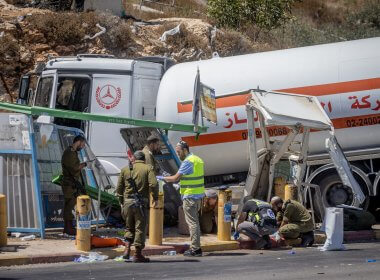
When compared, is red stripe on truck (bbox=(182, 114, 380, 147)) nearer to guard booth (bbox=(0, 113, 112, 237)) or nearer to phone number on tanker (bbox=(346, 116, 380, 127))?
phone number on tanker (bbox=(346, 116, 380, 127))

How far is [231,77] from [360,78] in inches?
99.3

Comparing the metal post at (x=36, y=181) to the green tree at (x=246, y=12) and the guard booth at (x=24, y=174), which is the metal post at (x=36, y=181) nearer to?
the guard booth at (x=24, y=174)

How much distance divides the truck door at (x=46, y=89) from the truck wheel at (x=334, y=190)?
574 centimetres

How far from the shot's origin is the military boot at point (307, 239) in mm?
14969

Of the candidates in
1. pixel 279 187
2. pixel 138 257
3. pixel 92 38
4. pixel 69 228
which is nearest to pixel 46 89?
pixel 69 228

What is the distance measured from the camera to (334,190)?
17.3m

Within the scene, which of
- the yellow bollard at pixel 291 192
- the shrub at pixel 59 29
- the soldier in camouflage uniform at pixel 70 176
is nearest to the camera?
the soldier in camouflage uniform at pixel 70 176

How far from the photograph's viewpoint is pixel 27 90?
65.1 feet

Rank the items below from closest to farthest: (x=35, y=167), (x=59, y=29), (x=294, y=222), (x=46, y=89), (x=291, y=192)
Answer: (x=35, y=167) < (x=294, y=222) < (x=291, y=192) < (x=46, y=89) < (x=59, y=29)

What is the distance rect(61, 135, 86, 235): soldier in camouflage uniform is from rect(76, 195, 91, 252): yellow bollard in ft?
3.83

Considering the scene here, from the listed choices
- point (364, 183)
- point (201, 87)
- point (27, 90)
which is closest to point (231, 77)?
point (201, 87)

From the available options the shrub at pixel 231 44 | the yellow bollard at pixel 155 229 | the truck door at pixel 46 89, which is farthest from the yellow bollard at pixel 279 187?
the shrub at pixel 231 44

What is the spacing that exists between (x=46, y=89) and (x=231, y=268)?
7.86m

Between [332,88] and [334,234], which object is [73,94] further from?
[334,234]
